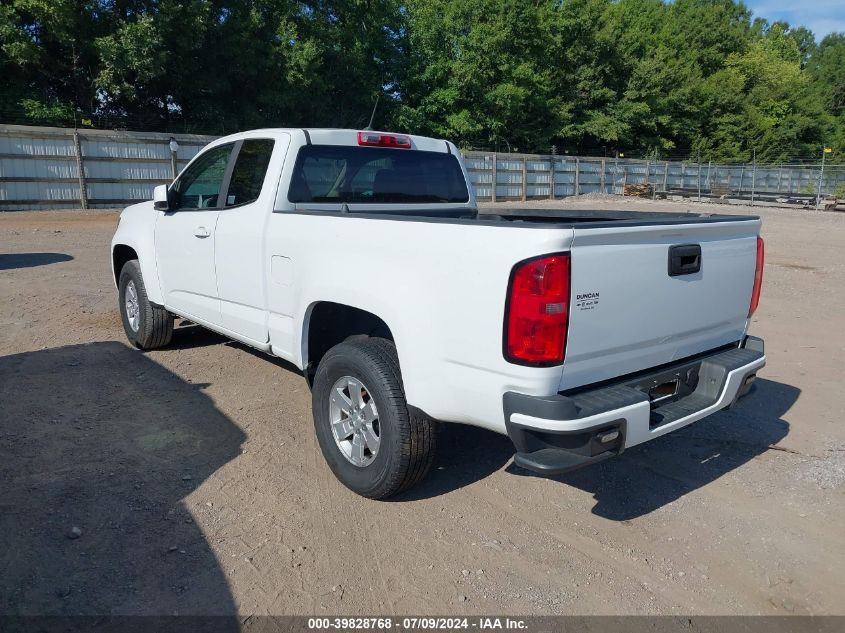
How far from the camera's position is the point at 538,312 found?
8.89 feet

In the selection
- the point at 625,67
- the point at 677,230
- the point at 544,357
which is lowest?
the point at 544,357

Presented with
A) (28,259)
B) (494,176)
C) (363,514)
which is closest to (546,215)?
(363,514)

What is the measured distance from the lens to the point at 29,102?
2250 centimetres

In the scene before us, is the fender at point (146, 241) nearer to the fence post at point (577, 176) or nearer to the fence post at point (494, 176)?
the fence post at point (494, 176)

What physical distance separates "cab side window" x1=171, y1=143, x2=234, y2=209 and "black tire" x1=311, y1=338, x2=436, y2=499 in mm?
1950

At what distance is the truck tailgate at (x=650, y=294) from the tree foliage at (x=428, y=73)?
2310 cm

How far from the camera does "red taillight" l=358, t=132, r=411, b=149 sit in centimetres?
457

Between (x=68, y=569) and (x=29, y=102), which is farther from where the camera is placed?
(x=29, y=102)

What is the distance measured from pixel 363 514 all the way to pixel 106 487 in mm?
1435

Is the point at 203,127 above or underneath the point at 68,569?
above

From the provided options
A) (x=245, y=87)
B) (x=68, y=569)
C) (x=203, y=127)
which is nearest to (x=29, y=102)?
(x=203, y=127)

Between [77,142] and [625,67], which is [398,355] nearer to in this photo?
[77,142]

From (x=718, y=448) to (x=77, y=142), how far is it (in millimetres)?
19018

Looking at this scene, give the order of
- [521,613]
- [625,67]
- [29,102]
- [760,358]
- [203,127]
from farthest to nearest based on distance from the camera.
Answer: [625,67], [203,127], [29,102], [760,358], [521,613]
